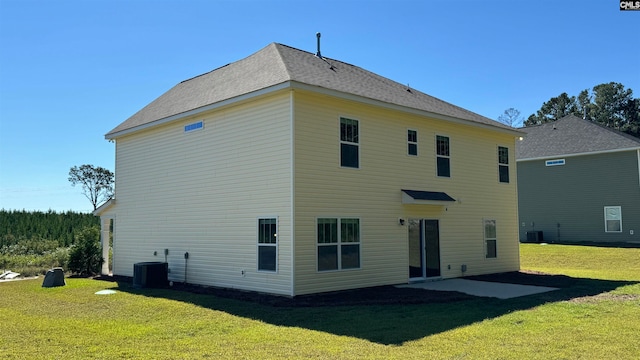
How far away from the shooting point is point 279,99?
12.9 meters

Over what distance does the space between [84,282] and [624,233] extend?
2590 centimetres

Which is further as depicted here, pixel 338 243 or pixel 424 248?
pixel 424 248

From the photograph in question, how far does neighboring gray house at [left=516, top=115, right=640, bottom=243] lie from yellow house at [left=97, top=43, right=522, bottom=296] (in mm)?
12480

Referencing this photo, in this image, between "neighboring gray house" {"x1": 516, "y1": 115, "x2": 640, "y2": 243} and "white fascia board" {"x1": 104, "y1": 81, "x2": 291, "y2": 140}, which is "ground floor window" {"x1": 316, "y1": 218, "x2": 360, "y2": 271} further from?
"neighboring gray house" {"x1": 516, "y1": 115, "x2": 640, "y2": 243}

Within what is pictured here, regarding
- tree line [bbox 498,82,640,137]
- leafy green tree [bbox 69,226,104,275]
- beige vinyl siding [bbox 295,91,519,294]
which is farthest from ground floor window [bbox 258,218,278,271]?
tree line [bbox 498,82,640,137]

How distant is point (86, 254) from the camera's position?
19234 millimetres

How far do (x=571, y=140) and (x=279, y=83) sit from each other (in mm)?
24361

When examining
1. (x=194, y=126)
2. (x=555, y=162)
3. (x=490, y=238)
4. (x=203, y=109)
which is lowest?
(x=490, y=238)

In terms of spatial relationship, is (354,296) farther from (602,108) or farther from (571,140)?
(602,108)

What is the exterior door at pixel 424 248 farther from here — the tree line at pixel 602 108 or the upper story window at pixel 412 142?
the tree line at pixel 602 108

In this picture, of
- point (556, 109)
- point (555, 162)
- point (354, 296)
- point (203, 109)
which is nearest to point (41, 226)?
point (203, 109)

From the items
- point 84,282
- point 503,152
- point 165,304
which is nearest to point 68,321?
point 165,304

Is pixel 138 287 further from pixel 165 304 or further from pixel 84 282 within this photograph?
pixel 165 304

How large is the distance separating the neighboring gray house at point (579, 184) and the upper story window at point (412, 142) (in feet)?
57.2
